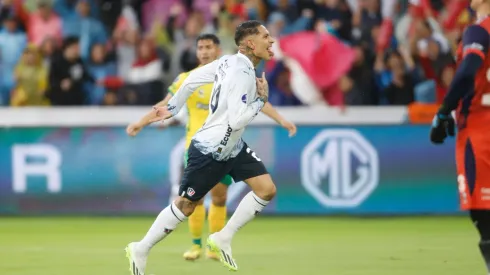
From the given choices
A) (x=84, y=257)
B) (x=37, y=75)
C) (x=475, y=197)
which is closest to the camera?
(x=475, y=197)

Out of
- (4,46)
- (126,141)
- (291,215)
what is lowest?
(291,215)

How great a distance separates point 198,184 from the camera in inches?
345

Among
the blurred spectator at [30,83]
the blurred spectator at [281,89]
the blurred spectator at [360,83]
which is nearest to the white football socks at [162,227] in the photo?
the blurred spectator at [281,89]

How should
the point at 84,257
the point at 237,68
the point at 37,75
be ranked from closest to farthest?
the point at 237,68, the point at 84,257, the point at 37,75

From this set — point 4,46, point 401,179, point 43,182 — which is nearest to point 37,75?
point 4,46

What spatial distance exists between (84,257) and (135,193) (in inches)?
155

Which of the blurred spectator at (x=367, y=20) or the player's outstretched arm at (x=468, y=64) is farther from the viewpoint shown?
the blurred spectator at (x=367, y=20)

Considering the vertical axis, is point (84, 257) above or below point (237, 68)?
below

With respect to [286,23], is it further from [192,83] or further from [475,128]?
[475,128]

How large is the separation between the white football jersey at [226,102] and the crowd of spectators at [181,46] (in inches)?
264

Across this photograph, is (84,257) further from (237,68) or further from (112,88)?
(112,88)

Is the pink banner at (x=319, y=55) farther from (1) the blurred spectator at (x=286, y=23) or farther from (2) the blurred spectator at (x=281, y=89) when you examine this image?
(1) the blurred spectator at (x=286, y=23)

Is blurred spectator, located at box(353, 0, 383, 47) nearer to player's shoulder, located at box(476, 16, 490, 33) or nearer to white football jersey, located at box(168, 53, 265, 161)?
white football jersey, located at box(168, 53, 265, 161)

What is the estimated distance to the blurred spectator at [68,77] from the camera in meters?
16.2
